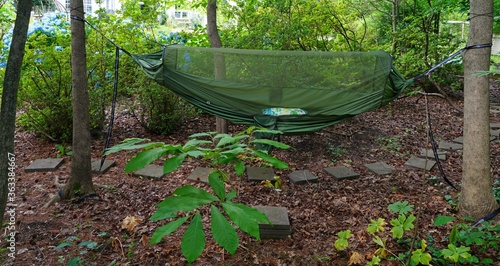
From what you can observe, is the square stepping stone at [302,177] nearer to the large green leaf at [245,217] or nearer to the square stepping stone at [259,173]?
the square stepping stone at [259,173]

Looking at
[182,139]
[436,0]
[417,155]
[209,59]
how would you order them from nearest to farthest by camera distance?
1. [209,59]
2. [417,155]
3. [182,139]
4. [436,0]

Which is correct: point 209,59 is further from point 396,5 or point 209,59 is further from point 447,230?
point 396,5

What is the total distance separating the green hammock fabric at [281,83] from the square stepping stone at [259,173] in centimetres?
35

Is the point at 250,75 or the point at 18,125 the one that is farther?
the point at 18,125

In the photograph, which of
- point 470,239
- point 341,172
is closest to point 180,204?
point 470,239

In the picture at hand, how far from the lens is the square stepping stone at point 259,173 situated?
109 inches

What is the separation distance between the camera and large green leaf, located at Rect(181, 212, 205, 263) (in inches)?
32.0

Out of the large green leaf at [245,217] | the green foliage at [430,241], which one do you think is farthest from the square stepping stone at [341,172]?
the large green leaf at [245,217]

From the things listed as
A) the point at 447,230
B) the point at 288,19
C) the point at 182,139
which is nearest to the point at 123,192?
the point at 182,139

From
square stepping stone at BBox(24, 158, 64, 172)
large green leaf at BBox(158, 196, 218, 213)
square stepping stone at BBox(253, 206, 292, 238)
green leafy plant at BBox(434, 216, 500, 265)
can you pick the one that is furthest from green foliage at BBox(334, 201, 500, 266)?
square stepping stone at BBox(24, 158, 64, 172)

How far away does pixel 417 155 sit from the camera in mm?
3305

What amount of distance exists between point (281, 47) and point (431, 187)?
205 centimetres

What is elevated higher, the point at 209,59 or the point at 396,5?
the point at 396,5

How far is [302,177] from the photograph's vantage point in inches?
110
